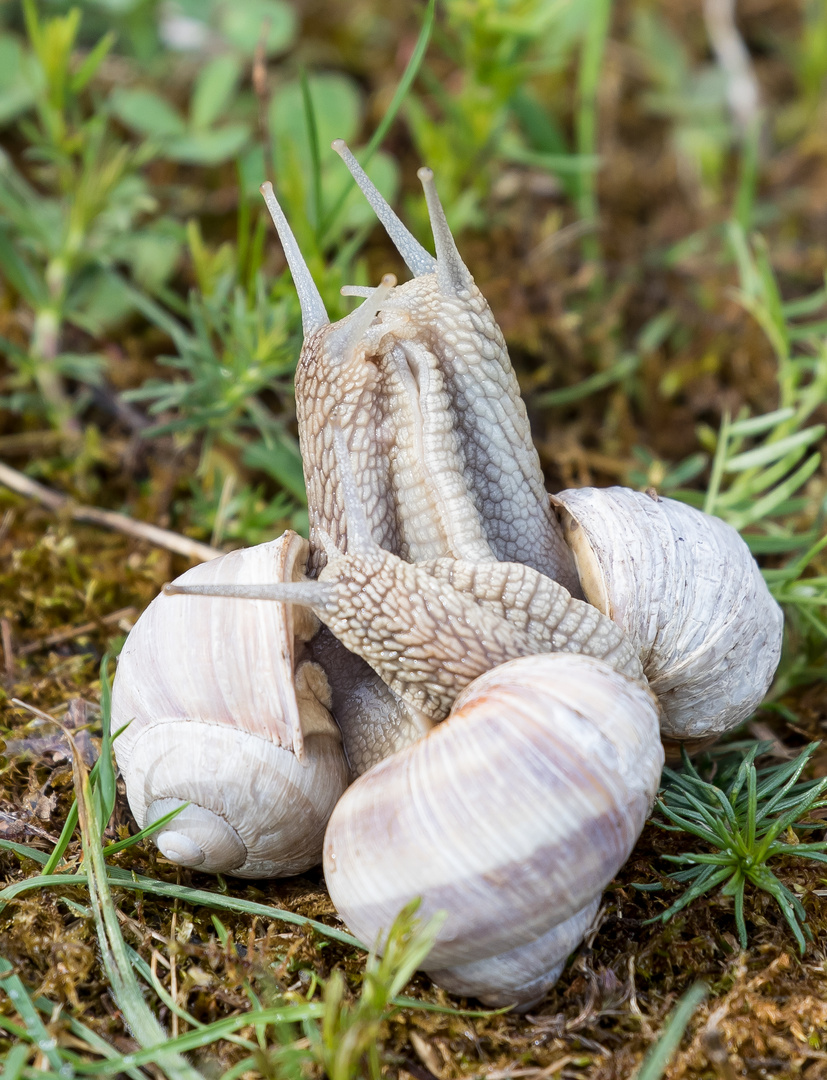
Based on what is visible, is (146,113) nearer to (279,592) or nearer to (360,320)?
(360,320)

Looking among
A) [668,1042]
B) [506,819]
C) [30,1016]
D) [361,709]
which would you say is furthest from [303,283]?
[668,1042]

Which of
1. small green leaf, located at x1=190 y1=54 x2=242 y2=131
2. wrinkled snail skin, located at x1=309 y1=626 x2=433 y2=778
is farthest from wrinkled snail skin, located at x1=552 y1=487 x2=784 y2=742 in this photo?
small green leaf, located at x1=190 y1=54 x2=242 y2=131

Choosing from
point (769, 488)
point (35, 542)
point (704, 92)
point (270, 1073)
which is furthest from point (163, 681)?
point (704, 92)

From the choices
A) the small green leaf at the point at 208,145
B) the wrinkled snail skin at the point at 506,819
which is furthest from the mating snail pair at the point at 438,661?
the small green leaf at the point at 208,145

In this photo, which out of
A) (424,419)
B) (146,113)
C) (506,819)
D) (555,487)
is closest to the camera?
(506,819)

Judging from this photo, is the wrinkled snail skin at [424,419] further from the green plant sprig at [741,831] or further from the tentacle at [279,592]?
the green plant sprig at [741,831]

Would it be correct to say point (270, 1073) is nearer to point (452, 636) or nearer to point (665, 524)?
point (452, 636)

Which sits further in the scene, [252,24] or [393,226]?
[252,24]
